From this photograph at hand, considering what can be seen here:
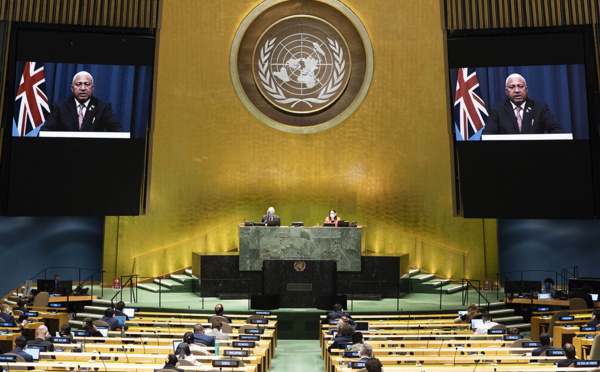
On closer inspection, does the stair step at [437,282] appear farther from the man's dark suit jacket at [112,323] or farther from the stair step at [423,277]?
the man's dark suit jacket at [112,323]

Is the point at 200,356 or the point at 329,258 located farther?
the point at 329,258

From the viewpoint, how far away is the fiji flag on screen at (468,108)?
56.9 ft

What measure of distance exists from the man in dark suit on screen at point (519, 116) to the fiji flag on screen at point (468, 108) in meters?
0.23

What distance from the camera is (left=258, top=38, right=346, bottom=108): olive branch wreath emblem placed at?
19.6m

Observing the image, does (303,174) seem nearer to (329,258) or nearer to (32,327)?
(329,258)

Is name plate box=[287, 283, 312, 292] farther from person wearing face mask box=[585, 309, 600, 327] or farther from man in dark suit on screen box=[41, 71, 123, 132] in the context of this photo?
person wearing face mask box=[585, 309, 600, 327]

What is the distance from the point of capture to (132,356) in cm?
894

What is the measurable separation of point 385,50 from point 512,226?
576 cm

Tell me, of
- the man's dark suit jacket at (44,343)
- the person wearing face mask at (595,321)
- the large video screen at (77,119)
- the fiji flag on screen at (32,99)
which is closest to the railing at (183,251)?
the large video screen at (77,119)

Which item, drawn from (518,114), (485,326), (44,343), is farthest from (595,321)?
(44,343)

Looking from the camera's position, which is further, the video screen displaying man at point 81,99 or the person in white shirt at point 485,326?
the video screen displaying man at point 81,99

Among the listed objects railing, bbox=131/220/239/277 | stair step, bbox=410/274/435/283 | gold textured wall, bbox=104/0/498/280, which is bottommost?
stair step, bbox=410/274/435/283

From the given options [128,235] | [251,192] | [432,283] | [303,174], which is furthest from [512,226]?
[128,235]

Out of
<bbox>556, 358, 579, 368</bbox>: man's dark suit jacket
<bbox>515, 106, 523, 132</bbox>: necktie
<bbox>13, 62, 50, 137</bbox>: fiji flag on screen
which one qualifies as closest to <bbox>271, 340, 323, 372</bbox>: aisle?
<bbox>556, 358, 579, 368</bbox>: man's dark suit jacket
